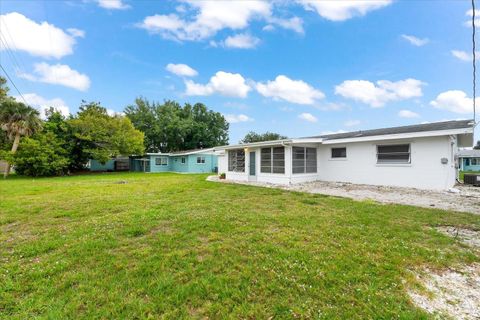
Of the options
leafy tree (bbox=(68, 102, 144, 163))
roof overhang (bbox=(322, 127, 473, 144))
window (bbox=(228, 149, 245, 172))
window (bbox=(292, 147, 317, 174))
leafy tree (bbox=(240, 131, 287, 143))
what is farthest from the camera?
leafy tree (bbox=(240, 131, 287, 143))

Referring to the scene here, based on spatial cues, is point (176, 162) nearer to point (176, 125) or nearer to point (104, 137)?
point (104, 137)

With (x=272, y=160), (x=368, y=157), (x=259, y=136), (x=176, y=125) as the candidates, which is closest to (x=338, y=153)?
(x=368, y=157)

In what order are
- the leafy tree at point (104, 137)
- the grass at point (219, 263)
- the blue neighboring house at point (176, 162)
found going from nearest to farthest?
the grass at point (219, 263), the leafy tree at point (104, 137), the blue neighboring house at point (176, 162)

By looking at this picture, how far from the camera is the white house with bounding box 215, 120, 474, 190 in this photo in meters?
9.81

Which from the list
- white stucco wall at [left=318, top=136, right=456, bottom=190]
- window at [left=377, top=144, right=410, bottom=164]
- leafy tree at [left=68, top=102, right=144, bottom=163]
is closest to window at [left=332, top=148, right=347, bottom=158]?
white stucco wall at [left=318, top=136, right=456, bottom=190]

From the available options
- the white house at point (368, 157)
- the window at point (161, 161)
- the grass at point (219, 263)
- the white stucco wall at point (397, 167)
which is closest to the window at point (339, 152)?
the white house at point (368, 157)

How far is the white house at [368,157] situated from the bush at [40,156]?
16683 millimetres

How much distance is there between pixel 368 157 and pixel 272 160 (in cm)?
516

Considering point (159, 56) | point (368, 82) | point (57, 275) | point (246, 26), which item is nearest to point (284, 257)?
point (57, 275)

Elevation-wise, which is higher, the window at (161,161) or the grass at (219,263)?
the window at (161,161)

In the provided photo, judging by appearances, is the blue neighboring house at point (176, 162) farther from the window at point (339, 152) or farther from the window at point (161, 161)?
the window at point (339, 152)

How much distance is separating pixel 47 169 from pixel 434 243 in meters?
26.5

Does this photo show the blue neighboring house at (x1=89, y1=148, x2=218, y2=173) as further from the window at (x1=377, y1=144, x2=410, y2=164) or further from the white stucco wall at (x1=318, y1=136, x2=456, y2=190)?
the window at (x1=377, y1=144, x2=410, y2=164)

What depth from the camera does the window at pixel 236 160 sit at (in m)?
15.9
